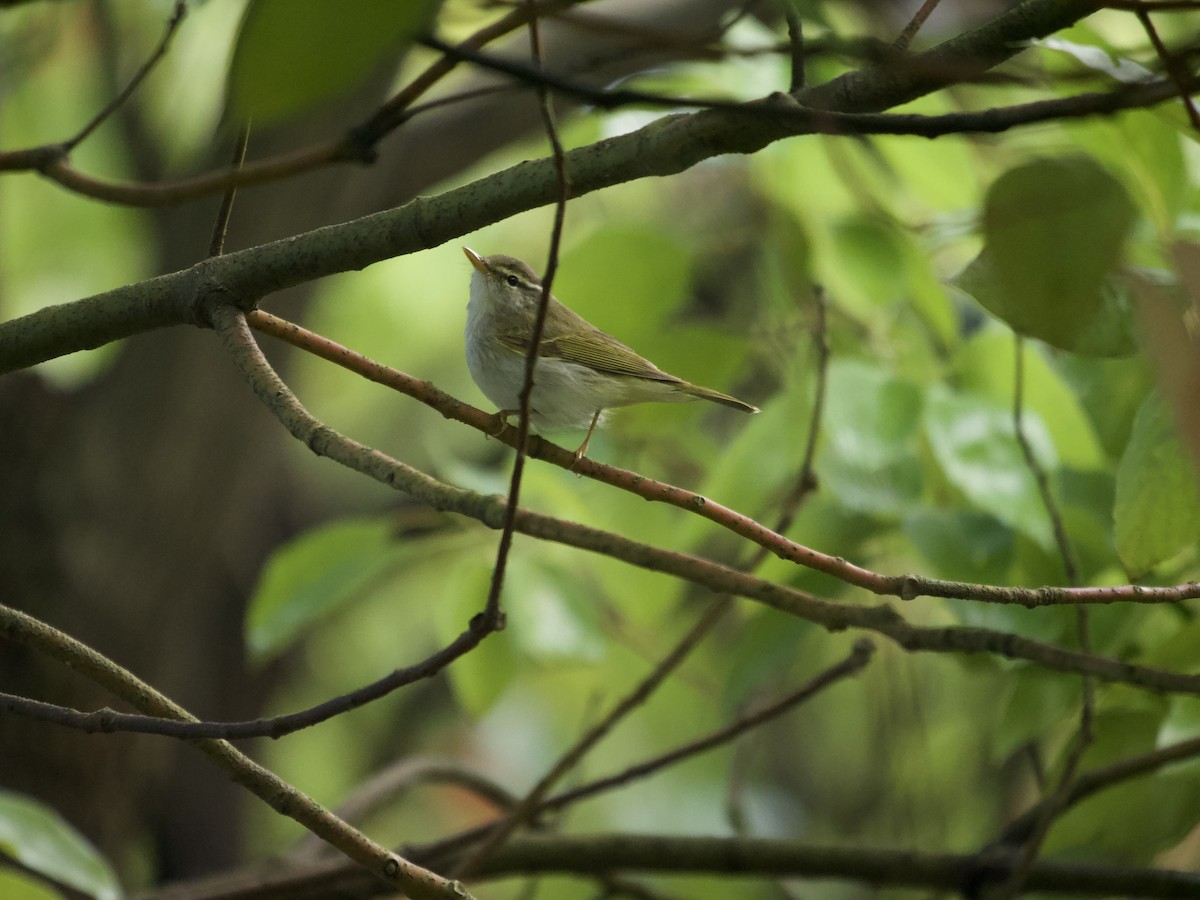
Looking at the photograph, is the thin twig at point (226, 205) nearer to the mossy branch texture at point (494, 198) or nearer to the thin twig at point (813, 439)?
the mossy branch texture at point (494, 198)

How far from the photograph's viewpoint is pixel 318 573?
2426mm

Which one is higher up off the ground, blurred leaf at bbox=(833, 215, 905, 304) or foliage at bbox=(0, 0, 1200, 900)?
blurred leaf at bbox=(833, 215, 905, 304)

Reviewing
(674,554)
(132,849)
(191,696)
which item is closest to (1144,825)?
(674,554)

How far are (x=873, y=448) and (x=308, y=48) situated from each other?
1.61 m

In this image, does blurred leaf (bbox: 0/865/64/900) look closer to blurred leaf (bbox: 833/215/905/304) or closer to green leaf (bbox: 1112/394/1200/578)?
green leaf (bbox: 1112/394/1200/578)

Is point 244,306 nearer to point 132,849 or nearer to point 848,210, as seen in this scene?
point 848,210

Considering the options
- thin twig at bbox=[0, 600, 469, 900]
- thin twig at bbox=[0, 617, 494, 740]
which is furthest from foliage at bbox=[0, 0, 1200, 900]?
thin twig at bbox=[0, 600, 469, 900]

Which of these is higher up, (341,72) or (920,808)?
(341,72)

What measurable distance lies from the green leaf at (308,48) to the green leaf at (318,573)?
1755 mm

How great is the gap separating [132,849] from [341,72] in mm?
4229

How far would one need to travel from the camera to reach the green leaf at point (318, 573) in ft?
7.57

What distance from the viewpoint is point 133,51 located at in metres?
5.36

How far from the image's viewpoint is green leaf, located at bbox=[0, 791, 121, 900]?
1.92m

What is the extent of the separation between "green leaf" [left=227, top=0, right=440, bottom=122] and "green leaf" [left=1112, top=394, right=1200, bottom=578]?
1.22m
